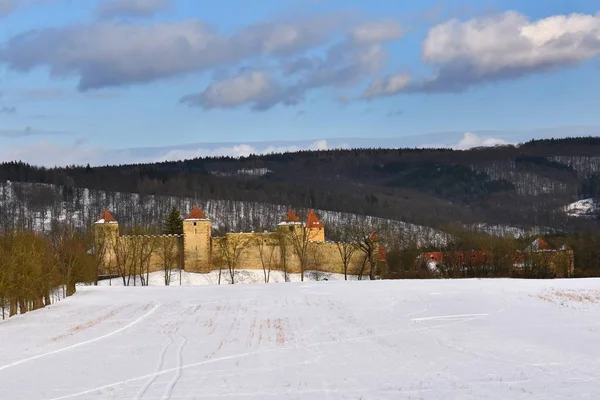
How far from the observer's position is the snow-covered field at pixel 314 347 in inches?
648

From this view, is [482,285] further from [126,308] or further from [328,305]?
[126,308]

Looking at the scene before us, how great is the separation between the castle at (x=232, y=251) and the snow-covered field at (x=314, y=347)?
3332 centimetres

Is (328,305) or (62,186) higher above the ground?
(62,186)

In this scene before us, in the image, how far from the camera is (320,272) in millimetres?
77938

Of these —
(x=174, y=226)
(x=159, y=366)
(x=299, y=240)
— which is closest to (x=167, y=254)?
(x=174, y=226)

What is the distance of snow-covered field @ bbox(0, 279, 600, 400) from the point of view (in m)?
16.5

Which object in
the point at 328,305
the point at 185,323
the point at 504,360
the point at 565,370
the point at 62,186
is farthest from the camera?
the point at 62,186

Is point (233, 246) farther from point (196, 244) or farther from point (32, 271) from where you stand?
point (32, 271)

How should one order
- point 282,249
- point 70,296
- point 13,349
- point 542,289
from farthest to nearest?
point 282,249 < point 70,296 < point 542,289 < point 13,349

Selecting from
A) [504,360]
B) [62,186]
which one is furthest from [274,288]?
[62,186]

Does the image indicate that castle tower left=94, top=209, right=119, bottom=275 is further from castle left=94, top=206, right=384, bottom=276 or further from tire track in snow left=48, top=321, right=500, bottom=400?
tire track in snow left=48, top=321, right=500, bottom=400

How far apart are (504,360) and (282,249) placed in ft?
187

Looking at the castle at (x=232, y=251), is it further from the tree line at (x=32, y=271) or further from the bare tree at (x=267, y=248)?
the tree line at (x=32, y=271)

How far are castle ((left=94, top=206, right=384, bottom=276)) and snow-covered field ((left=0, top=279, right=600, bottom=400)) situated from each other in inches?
1312
